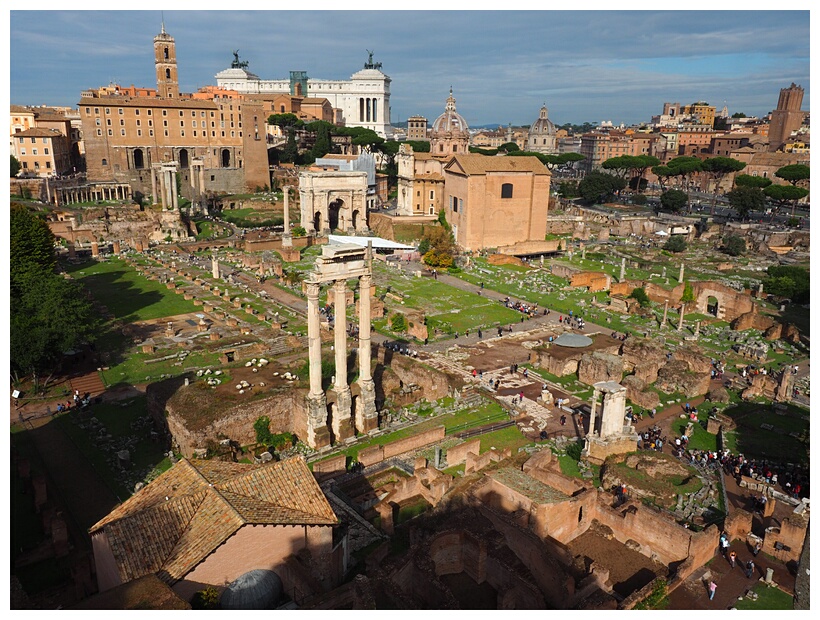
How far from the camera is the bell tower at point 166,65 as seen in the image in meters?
81.4

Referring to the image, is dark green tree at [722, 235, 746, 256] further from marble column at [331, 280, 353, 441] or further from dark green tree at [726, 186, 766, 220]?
marble column at [331, 280, 353, 441]

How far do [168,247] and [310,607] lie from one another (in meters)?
47.8

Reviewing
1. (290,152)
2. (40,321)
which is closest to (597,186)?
(290,152)

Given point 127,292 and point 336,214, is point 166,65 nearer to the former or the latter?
point 336,214

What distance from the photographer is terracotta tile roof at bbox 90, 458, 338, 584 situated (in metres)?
11.8

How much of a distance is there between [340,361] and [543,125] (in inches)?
4875

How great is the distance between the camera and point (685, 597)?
1477 centimetres

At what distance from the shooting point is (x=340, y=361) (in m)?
22.2

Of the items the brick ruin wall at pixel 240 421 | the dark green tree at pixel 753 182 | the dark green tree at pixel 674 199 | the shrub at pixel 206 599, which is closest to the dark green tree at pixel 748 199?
the dark green tree at pixel 674 199

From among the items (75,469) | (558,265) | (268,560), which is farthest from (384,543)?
(558,265)

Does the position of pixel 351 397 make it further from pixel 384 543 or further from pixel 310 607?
pixel 310 607

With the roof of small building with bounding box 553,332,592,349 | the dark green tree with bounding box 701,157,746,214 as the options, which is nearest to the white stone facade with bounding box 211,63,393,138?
the dark green tree with bounding box 701,157,746,214

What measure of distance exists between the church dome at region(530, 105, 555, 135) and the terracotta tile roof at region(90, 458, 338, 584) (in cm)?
13075

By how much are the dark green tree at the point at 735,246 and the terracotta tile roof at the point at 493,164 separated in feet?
58.1
